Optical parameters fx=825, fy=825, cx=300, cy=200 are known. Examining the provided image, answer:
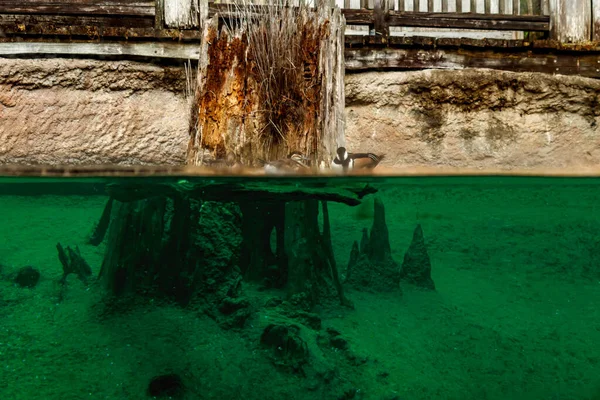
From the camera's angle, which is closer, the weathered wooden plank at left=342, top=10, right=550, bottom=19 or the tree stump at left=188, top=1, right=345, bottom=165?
the tree stump at left=188, top=1, right=345, bottom=165

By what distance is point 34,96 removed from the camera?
959 cm

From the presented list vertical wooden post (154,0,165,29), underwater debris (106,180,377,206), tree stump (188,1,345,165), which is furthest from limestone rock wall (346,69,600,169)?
tree stump (188,1,345,165)

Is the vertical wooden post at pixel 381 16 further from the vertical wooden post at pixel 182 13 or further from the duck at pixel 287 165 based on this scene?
the duck at pixel 287 165

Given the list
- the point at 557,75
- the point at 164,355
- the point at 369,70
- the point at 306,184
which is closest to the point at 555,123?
the point at 557,75

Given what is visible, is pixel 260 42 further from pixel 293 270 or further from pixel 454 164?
pixel 454 164

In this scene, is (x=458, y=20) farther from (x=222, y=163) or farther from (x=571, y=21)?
(x=222, y=163)

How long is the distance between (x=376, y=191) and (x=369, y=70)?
2105mm

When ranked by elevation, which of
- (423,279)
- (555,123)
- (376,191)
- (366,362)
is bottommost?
(366,362)

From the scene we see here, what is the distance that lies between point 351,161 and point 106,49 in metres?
3.66

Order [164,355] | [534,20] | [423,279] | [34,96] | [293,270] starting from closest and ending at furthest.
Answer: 1. [164,355]
2. [293,270]
3. [423,279]
4. [34,96]
5. [534,20]

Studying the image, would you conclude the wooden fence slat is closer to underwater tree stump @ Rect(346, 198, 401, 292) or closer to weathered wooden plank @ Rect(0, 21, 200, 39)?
weathered wooden plank @ Rect(0, 21, 200, 39)

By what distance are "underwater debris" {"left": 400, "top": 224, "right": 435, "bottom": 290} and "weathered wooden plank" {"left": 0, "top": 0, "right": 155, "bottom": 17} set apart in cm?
436

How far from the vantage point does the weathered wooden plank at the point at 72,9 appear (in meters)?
9.68

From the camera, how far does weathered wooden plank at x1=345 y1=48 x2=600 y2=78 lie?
9773mm
